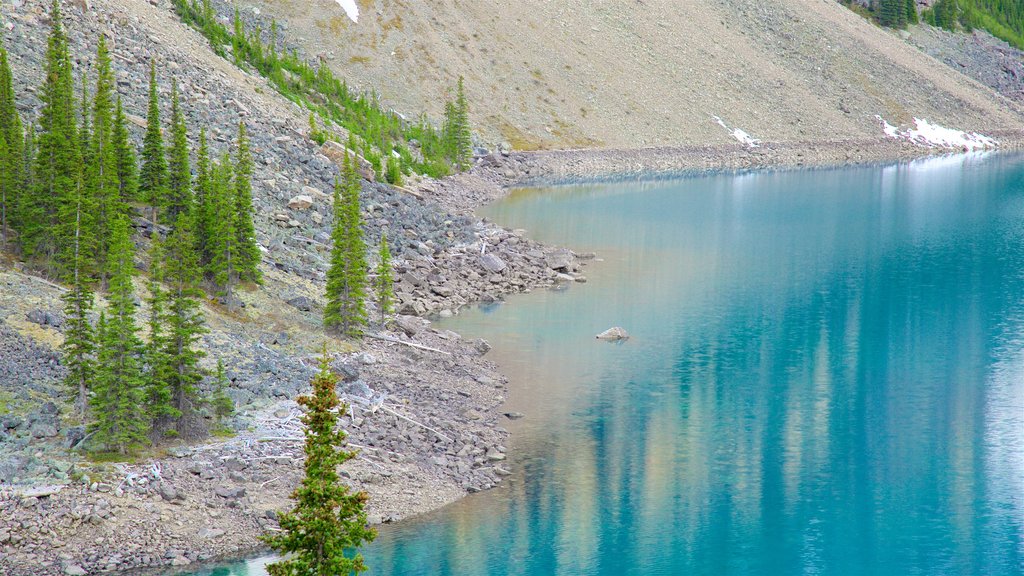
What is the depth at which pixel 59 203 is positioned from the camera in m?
45.8

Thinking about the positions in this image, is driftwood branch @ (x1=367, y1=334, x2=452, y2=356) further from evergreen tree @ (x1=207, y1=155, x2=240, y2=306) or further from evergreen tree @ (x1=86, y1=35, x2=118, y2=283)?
evergreen tree @ (x1=86, y1=35, x2=118, y2=283)

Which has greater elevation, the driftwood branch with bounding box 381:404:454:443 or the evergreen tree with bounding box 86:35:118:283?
the evergreen tree with bounding box 86:35:118:283

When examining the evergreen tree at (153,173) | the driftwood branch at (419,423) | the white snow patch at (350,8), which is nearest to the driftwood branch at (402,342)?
the driftwood branch at (419,423)

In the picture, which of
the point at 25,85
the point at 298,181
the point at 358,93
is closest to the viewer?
the point at 25,85

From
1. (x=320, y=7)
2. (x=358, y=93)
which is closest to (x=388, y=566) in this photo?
(x=358, y=93)

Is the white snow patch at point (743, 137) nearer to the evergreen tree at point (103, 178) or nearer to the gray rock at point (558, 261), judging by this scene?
the gray rock at point (558, 261)

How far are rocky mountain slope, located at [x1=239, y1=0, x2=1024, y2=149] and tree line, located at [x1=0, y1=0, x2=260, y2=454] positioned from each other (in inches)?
2337

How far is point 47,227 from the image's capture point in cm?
4422

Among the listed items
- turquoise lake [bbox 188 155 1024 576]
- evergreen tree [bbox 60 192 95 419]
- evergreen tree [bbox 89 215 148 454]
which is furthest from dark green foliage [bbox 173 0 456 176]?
evergreen tree [bbox 89 215 148 454]

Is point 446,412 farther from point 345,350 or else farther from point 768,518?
point 768,518

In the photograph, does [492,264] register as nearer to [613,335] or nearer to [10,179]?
[613,335]

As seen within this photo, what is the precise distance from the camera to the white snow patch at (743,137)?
13300 centimetres

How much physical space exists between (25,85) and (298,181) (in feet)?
54.4

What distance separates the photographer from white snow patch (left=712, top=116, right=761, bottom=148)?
133000 mm
